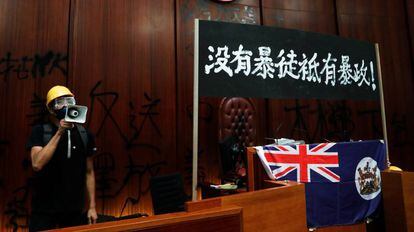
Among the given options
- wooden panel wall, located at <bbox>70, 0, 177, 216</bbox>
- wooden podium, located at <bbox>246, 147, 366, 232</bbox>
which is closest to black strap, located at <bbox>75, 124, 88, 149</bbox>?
wooden podium, located at <bbox>246, 147, 366, 232</bbox>

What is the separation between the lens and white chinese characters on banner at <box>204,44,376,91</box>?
1.92m

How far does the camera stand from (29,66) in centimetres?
308

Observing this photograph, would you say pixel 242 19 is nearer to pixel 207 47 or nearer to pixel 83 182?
pixel 207 47

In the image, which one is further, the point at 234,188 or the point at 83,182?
the point at 234,188

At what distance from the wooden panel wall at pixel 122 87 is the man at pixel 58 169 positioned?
1383 mm

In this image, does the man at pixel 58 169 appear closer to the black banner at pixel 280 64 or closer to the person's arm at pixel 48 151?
the person's arm at pixel 48 151

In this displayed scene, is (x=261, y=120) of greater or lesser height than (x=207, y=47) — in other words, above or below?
below

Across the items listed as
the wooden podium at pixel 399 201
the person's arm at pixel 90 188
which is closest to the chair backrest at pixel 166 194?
the person's arm at pixel 90 188

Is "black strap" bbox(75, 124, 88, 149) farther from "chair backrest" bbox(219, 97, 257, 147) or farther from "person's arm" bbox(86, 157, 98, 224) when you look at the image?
"chair backrest" bbox(219, 97, 257, 147)

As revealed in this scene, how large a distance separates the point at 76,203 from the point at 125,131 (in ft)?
5.30

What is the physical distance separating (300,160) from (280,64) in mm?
786

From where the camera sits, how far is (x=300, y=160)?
6.19 feet

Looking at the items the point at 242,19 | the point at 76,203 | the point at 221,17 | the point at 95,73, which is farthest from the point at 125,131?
the point at 242,19

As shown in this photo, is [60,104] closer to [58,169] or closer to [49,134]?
[49,134]
